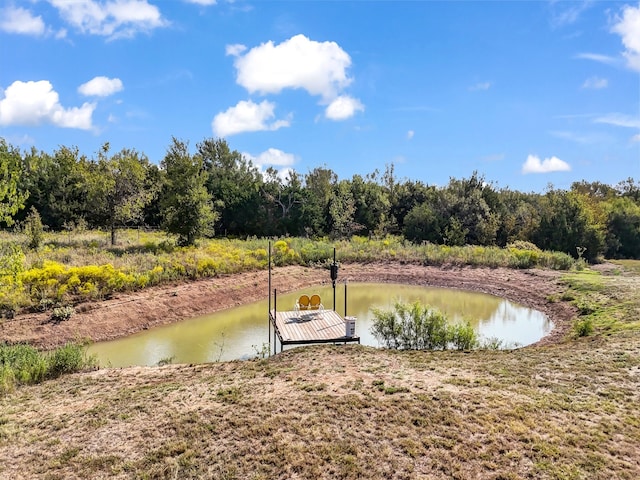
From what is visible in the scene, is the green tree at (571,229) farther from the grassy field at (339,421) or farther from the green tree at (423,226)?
the grassy field at (339,421)

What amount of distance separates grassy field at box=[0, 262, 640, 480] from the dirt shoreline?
4.58 m

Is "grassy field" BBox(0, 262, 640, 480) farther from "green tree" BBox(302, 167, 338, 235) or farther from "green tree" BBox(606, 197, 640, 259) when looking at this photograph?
"green tree" BBox(606, 197, 640, 259)

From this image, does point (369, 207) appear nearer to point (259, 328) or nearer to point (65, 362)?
point (259, 328)

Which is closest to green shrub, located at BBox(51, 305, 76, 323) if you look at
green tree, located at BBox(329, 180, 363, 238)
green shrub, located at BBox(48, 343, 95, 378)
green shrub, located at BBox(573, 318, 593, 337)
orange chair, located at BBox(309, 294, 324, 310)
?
green shrub, located at BBox(48, 343, 95, 378)

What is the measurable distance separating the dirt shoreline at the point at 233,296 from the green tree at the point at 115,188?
23.1ft

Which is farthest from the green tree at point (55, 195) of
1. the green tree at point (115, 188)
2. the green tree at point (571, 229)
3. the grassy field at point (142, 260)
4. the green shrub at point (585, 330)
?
the green tree at point (571, 229)

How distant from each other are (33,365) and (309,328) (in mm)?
6056

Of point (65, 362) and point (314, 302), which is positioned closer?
point (65, 362)

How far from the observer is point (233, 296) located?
18031mm

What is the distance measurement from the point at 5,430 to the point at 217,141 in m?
41.3

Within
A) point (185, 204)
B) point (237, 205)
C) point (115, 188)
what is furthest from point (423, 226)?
point (115, 188)

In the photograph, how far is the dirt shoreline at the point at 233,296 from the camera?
12.6 meters

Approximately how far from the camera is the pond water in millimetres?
11750

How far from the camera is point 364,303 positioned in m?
18.5
